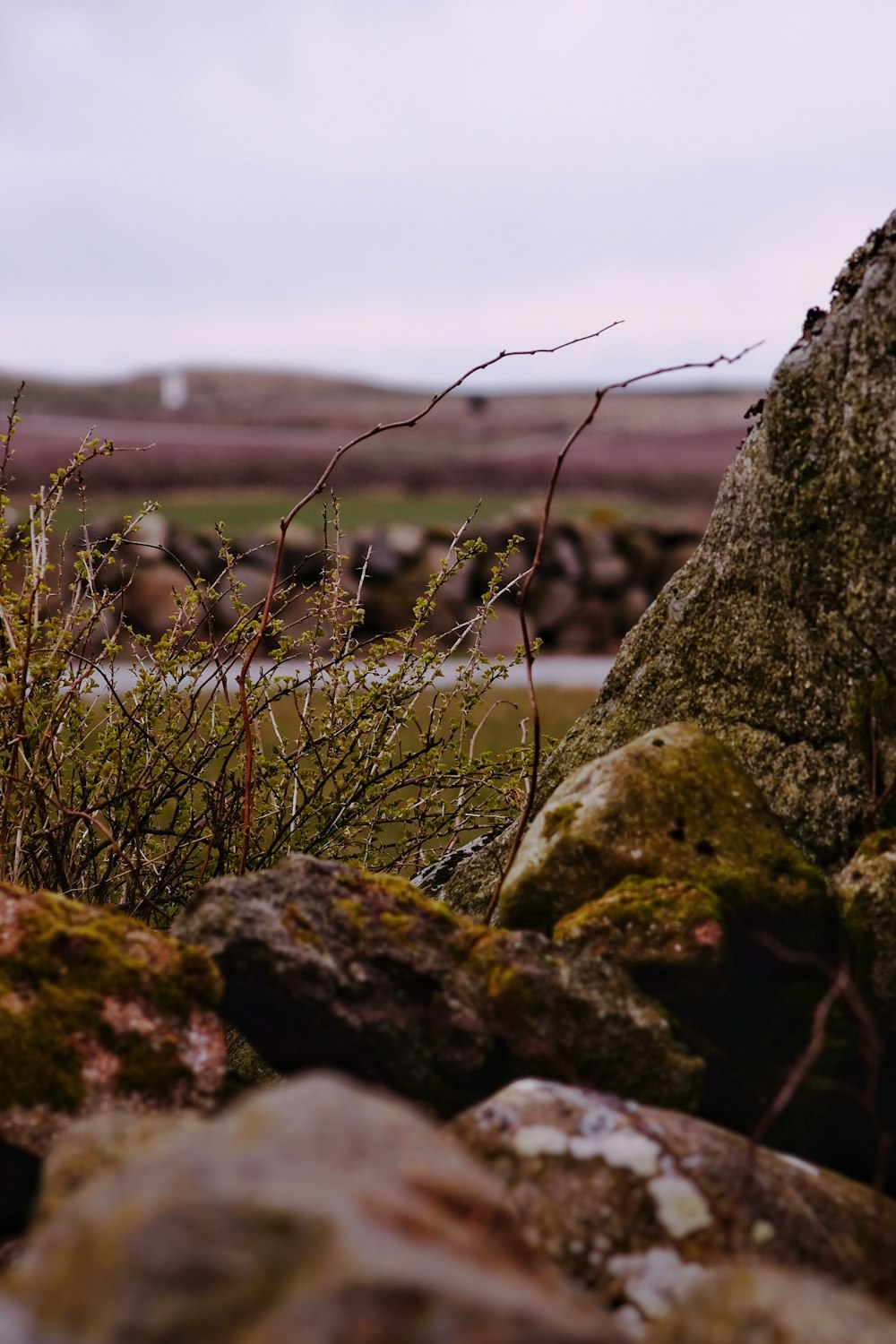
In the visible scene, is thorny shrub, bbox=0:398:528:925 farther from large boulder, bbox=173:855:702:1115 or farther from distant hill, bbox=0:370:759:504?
distant hill, bbox=0:370:759:504

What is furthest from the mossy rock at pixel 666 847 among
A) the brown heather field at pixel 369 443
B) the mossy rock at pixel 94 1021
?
the brown heather field at pixel 369 443

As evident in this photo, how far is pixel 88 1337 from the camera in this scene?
1217 millimetres

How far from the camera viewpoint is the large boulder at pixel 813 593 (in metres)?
3.05

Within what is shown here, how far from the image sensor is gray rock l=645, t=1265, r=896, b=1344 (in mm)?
1396

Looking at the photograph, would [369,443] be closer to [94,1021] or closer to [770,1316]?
[94,1021]

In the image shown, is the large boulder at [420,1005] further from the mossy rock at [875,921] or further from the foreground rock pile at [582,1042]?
the mossy rock at [875,921]

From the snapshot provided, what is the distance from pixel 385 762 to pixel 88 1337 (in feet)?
10.6

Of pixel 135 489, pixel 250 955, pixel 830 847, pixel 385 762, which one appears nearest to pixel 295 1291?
pixel 250 955

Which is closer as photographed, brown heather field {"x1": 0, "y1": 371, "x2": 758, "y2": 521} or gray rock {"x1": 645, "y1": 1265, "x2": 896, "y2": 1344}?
gray rock {"x1": 645, "y1": 1265, "x2": 896, "y2": 1344}

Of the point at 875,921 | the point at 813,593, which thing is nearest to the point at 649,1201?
the point at 875,921

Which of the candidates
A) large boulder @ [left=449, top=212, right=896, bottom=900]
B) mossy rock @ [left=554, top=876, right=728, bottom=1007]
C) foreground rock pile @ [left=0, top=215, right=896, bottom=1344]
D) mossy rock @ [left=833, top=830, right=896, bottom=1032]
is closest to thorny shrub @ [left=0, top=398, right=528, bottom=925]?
foreground rock pile @ [left=0, top=215, right=896, bottom=1344]

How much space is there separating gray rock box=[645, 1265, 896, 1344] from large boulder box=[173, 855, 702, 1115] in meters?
1.05

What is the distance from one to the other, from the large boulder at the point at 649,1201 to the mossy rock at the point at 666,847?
0.73 meters

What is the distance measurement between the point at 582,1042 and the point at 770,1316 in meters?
1.23
